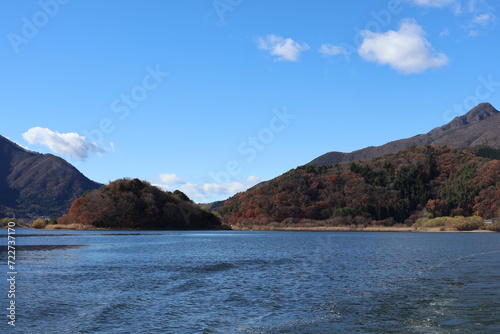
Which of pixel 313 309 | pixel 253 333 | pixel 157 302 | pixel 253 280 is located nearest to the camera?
pixel 253 333

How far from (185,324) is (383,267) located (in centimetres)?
3636

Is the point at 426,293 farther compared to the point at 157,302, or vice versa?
the point at 426,293

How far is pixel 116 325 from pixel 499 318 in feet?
67.2

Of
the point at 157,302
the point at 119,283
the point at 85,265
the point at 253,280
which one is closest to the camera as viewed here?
the point at 157,302

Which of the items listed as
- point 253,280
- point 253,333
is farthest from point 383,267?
point 253,333

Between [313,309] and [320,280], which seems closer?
[313,309]

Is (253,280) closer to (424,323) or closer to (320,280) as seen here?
(320,280)

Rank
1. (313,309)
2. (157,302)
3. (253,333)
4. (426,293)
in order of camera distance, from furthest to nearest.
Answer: (426,293) → (157,302) → (313,309) → (253,333)

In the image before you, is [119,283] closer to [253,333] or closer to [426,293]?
[253,333]

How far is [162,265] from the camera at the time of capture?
56250 millimetres

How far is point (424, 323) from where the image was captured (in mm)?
25859

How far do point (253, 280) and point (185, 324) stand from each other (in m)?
18.5

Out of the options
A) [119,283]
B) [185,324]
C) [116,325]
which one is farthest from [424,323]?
[119,283]

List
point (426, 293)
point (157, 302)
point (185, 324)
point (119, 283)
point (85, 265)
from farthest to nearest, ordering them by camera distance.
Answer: point (85, 265) < point (119, 283) < point (426, 293) < point (157, 302) < point (185, 324)
